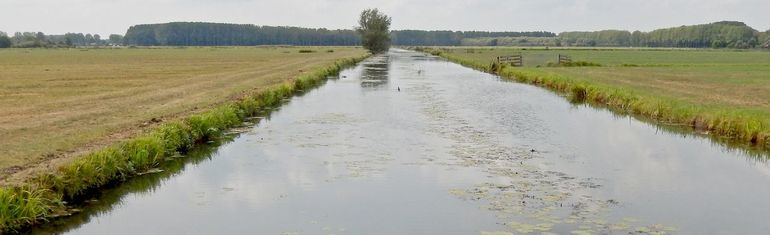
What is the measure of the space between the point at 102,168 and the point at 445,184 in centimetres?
704

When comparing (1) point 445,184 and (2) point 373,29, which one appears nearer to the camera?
(1) point 445,184

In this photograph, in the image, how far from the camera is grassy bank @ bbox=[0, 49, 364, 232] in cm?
1002

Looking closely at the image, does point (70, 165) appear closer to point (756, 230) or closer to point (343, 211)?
point (343, 211)

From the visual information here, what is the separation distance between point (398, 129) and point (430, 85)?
20.9 meters

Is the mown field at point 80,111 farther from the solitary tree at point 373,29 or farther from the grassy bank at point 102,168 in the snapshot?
the solitary tree at point 373,29

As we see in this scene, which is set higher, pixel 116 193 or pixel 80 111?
pixel 80 111

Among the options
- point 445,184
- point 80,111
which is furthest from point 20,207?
point 80,111

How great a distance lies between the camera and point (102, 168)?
12984 mm

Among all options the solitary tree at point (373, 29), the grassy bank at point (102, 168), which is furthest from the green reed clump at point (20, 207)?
the solitary tree at point (373, 29)

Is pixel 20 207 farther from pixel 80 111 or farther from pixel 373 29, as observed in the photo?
pixel 373 29

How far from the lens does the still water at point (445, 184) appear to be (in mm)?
10391

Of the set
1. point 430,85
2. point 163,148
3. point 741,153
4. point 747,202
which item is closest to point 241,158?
point 163,148

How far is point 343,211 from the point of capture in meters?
11.1

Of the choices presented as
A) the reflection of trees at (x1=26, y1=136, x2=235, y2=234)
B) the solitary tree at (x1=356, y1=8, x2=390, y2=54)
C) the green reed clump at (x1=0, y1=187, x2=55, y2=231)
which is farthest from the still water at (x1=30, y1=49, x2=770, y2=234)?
the solitary tree at (x1=356, y1=8, x2=390, y2=54)
